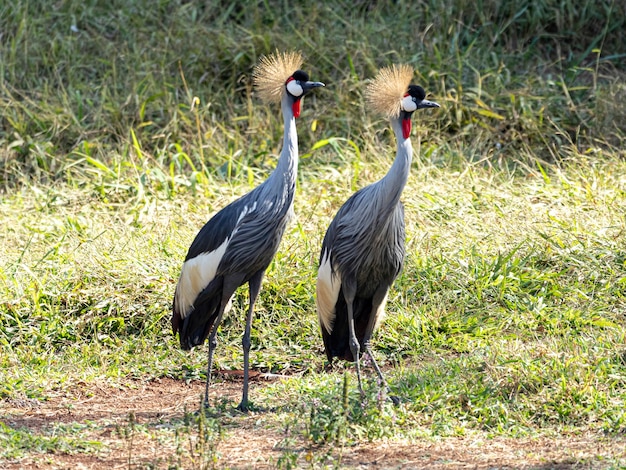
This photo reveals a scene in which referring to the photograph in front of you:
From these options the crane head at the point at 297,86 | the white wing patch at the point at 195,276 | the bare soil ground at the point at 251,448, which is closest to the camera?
the bare soil ground at the point at 251,448

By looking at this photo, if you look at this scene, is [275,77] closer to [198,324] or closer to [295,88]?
[295,88]

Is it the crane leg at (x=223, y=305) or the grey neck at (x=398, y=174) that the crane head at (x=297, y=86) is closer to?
the grey neck at (x=398, y=174)

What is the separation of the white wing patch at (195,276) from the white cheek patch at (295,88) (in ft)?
2.53

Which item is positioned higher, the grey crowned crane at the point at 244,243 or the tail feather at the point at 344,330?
the grey crowned crane at the point at 244,243

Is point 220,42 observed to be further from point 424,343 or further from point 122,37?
point 424,343

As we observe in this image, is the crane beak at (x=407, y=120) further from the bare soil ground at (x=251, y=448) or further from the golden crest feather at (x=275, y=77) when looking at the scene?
the bare soil ground at (x=251, y=448)

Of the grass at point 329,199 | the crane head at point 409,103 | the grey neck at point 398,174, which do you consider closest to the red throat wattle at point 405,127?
the crane head at point 409,103

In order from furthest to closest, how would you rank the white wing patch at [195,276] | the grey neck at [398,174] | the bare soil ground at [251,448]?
the white wing patch at [195,276]
the grey neck at [398,174]
the bare soil ground at [251,448]

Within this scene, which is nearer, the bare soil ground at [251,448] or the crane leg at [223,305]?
the bare soil ground at [251,448]

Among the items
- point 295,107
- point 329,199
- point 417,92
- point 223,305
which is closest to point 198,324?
point 223,305

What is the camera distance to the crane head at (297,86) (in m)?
4.43

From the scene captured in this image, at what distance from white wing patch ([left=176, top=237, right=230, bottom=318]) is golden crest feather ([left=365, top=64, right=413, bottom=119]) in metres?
0.91

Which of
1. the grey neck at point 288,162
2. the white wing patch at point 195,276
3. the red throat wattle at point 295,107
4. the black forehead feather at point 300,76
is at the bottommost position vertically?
the white wing patch at point 195,276

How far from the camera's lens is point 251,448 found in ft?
12.0
